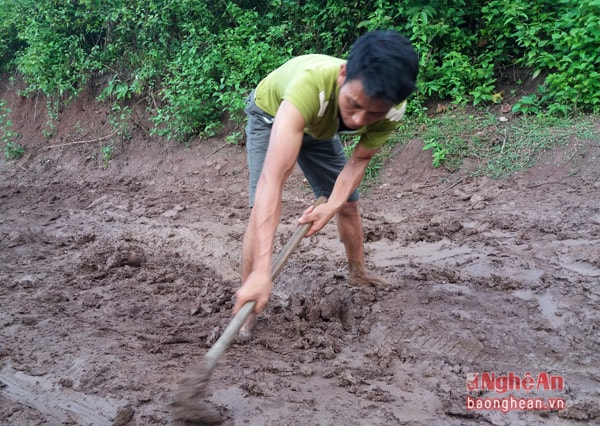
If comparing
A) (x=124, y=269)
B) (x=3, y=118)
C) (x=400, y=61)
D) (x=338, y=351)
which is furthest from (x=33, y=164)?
(x=400, y=61)

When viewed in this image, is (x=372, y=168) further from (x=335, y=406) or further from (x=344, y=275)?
(x=335, y=406)

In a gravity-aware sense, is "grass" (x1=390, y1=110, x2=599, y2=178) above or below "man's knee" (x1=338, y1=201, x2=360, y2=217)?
below

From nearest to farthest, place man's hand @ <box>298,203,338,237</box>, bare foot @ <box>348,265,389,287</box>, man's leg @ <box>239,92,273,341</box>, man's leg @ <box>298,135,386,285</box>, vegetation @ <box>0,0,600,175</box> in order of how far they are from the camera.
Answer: man's hand @ <box>298,203,338,237</box> → man's leg @ <box>239,92,273,341</box> → man's leg @ <box>298,135,386,285</box> → bare foot @ <box>348,265,389,287</box> → vegetation @ <box>0,0,600,175</box>

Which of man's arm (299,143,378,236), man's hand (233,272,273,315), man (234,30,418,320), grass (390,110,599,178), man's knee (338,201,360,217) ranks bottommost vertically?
grass (390,110,599,178)

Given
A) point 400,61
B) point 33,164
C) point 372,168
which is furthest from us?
point 33,164

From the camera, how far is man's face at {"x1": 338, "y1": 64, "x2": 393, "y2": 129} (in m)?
2.05

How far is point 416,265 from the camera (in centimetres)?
350

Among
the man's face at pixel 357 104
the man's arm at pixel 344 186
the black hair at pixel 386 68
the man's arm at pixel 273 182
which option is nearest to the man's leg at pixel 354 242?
the man's arm at pixel 344 186

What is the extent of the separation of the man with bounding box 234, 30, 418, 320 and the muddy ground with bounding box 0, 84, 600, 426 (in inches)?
21.8

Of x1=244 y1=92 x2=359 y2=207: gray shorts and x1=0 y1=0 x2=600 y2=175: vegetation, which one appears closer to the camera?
x1=244 y1=92 x2=359 y2=207: gray shorts

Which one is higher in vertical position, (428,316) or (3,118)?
(3,118)

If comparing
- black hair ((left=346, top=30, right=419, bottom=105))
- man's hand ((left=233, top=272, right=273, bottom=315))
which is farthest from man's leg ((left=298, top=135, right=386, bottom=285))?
man's hand ((left=233, top=272, right=273, bottom=315))

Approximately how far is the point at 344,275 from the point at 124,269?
164cm

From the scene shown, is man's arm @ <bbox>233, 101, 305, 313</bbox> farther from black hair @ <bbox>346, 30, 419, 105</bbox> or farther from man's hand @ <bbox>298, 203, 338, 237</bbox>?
man's hand @ <bbox>298, 203, 338, 237</bbox>
